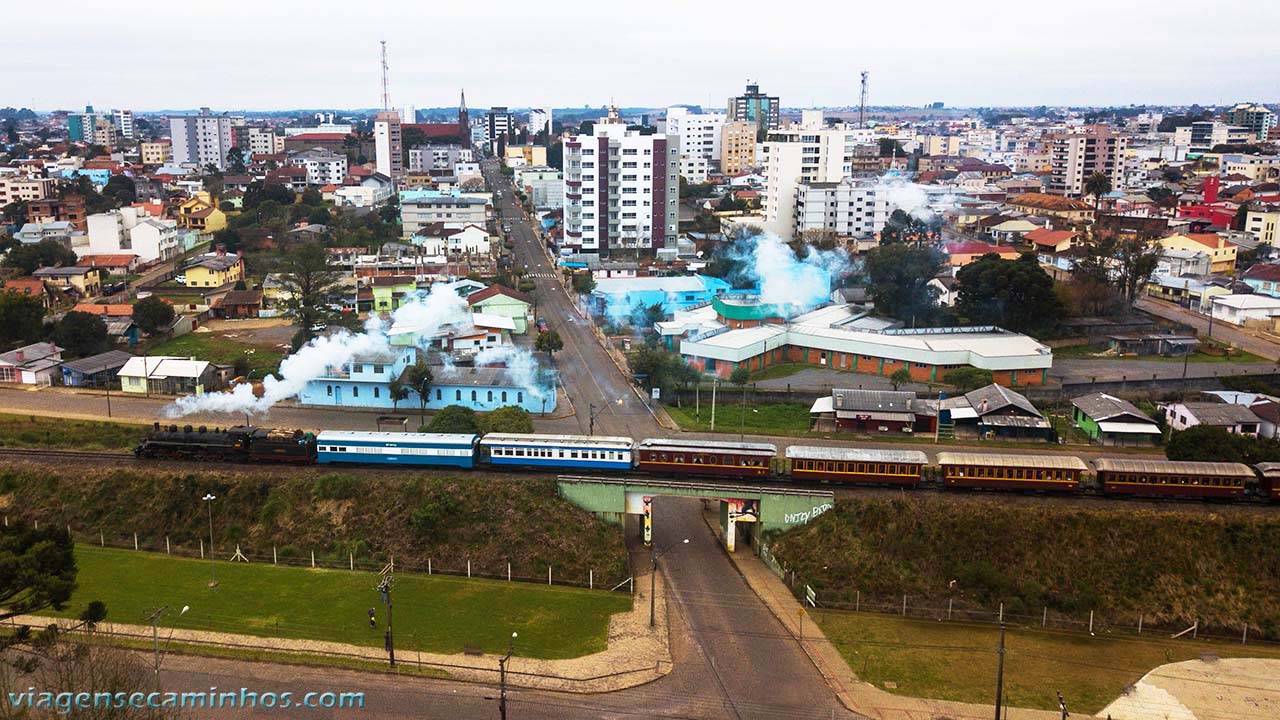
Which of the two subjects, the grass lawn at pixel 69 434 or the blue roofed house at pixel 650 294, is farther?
the blue roofed house at pixel 650 294

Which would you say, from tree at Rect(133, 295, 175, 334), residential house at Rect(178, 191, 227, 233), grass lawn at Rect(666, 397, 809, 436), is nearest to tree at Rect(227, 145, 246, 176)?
residential house at Rect(178, 191, 227, 233)

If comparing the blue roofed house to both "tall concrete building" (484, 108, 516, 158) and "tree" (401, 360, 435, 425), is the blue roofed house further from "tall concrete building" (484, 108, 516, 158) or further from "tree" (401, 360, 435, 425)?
"tall concrete building" (484, 108, 516, 158)

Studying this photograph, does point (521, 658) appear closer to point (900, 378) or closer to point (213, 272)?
point (900, 378)

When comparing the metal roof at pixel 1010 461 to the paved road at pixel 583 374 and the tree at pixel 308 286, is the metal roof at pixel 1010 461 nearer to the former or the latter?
the paved road at pixel 583 374

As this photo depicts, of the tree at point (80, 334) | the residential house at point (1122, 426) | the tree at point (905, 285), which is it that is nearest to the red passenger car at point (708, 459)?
the residential house at point (1122, 426)

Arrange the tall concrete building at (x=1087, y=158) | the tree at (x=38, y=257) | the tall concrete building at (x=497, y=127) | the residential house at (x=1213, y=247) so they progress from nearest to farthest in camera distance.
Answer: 1. the tree at (x=38, y=257)
2. the residential house at (x=1213, y=247)
3. the tall concrete building at (x=1087, y=158)
4. the tall concrete building at (x=497, y=127)

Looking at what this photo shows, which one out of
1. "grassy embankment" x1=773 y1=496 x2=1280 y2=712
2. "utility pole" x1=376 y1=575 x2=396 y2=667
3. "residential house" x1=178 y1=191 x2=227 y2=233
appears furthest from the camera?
"residential house" x1=178 y1=191 x2=227 y2=233

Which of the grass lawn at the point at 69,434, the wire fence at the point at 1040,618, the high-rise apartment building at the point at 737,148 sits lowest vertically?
the wire fence at the point at 1040,618
